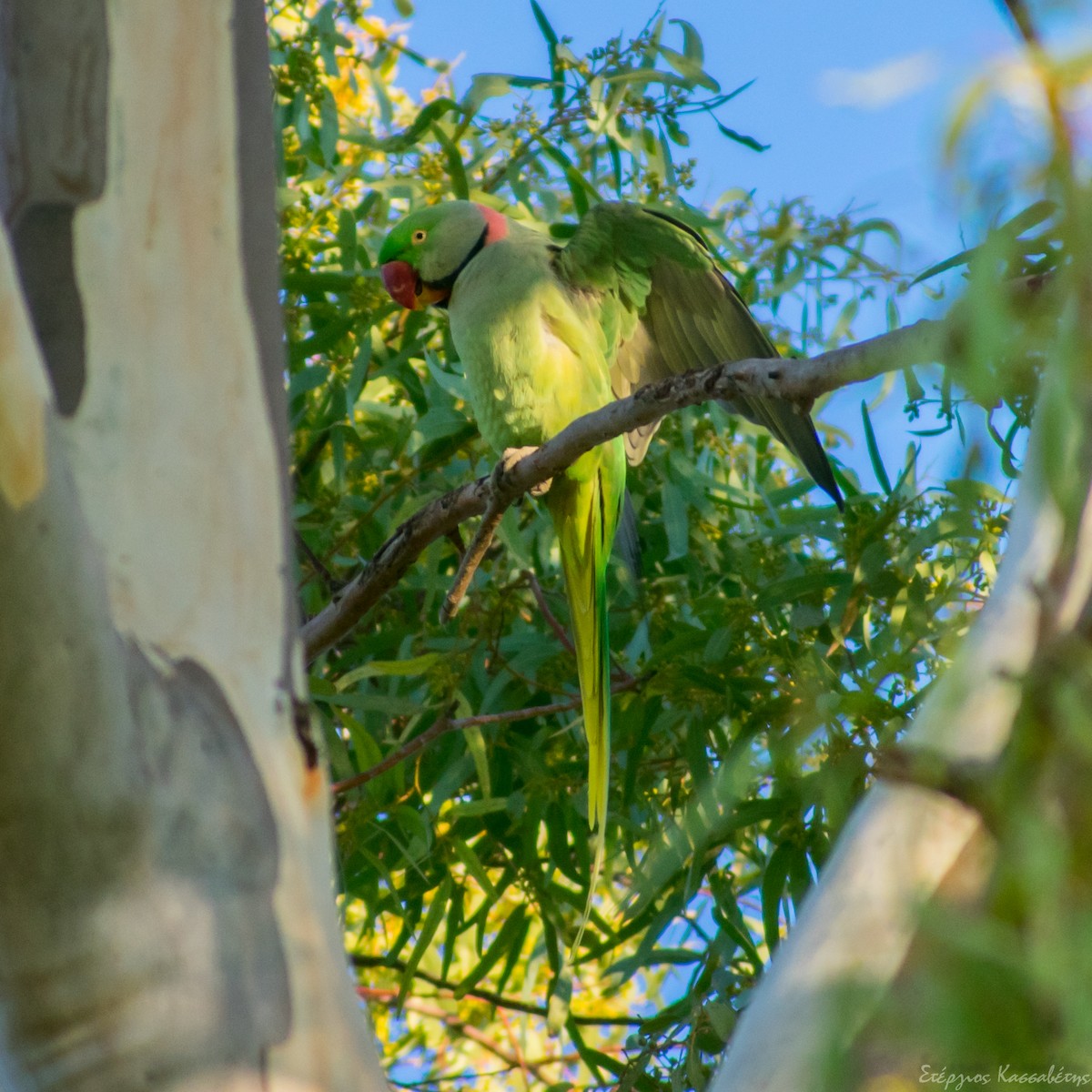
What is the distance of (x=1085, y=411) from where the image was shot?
424mm

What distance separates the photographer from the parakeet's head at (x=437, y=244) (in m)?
1.66

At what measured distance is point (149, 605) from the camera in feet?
1.81

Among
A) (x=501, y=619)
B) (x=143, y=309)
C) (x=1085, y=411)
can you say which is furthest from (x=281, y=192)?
(x=1085, y=411)

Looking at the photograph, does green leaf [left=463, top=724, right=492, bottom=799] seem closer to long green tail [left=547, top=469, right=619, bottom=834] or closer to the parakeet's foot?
long green tail [left=547, top=469, right=619, bottom=834]

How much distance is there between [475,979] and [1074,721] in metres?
1.10

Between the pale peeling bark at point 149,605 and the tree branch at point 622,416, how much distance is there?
302 millimetres

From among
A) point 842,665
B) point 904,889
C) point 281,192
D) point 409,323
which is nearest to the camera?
point 904,889

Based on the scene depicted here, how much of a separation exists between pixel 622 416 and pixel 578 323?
0.70 m

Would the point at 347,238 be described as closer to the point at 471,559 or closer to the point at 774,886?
the point at 471,559

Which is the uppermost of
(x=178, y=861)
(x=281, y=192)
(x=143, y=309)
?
(x=281, y=192)

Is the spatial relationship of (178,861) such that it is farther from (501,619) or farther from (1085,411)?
(501,619)

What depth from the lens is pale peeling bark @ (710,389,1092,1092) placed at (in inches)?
19.0

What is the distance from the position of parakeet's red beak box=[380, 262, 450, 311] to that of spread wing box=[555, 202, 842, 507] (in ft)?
0.57

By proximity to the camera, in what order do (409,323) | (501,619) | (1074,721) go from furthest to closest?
→ (409,323) → (501,619) → (1074,721)
